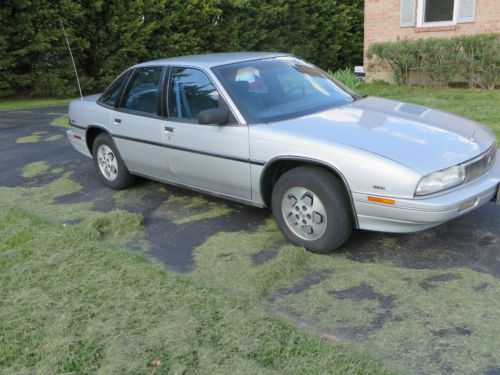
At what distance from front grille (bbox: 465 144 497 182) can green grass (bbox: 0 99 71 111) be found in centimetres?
1230

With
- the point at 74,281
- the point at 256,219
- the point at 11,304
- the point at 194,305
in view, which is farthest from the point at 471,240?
the point at 11,304

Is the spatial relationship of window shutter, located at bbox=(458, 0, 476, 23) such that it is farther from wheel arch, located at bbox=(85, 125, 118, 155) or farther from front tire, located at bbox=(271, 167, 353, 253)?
front tire, located at bbox=(271, 167, 353, 253)

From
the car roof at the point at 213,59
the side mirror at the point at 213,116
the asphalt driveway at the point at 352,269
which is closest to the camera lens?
the asphalt driveway at the point at 352,269

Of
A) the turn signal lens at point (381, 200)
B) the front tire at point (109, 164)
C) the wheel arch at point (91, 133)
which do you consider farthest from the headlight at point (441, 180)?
the wheel arch at point (91, 133)

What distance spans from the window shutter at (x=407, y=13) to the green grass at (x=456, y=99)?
5.56 ft

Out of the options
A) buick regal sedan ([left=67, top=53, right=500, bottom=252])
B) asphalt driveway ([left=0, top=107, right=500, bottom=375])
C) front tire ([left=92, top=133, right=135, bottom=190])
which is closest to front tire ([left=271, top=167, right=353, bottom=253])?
buick regal sedan ([left=67, top=53, right=500, bottom=252])

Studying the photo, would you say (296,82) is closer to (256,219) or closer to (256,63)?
(256,63)

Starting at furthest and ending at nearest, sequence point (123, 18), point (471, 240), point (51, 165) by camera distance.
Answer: point (123, 18) < point (51, 165) < point (471, 240)

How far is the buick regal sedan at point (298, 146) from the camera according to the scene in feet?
12.0

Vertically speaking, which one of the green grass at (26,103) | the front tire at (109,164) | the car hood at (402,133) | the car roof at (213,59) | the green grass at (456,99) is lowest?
the green grass at (26,103)

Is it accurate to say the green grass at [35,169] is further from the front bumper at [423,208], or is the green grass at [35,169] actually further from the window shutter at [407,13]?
the window shutter at [407,13]

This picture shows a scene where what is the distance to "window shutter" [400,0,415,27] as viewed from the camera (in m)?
13.9

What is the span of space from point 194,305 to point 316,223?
1.19 metres

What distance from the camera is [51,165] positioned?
740 cm
